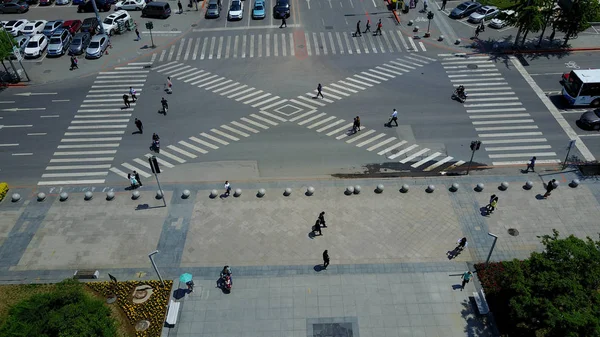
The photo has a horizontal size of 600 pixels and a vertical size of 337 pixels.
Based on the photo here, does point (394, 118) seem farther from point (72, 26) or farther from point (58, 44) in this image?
point (72, 26)

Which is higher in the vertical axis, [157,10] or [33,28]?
[157,10]

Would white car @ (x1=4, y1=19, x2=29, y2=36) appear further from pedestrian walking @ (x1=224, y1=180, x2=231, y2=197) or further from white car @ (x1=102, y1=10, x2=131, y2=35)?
pedestrian walking @ (x1=224, y1=180, x2=231, y2=197)

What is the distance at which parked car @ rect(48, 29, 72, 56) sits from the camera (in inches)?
2247

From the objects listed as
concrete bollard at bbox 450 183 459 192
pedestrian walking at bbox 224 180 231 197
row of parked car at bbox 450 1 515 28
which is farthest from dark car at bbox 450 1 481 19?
pedestrian walking at bbox 224 180 231 197

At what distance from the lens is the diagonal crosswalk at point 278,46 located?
5628cm

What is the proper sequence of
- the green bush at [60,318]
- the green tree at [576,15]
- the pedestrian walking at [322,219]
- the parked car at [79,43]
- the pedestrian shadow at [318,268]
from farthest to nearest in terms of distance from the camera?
the parked car at [79,43], the green tree at [576,15], the pedestrian walking at [322,219], the pedestrian shadow at [318,268], the green bush at [60,318]

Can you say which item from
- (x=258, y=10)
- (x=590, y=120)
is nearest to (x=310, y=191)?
(x=590, y=120)

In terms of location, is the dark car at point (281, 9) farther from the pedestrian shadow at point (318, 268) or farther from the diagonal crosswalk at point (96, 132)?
Answer: the pedestrian shadow at point (318, 268)

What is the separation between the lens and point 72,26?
6203 centimetres

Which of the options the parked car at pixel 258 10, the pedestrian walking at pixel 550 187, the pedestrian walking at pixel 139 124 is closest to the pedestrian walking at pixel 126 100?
the pedestrian walking at pixel 139 124

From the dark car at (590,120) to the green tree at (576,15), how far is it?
1542cm

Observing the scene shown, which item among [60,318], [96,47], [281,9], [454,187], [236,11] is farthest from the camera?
[236,11]

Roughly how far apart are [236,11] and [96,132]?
29575 millimetres

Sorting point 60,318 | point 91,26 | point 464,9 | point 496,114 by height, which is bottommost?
point 496,114
